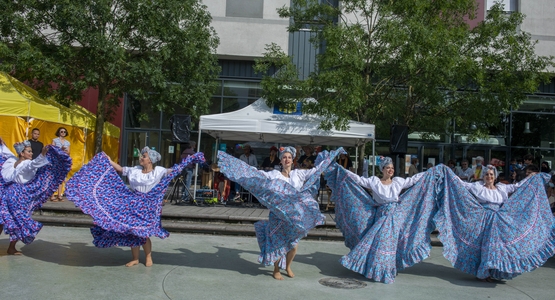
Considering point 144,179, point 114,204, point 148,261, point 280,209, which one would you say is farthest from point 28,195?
point 280,209

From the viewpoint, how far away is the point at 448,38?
36.2 ft

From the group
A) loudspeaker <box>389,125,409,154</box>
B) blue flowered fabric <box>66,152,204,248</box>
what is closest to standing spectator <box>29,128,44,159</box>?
→ blue flowered fabric <box>66,152,204,248</box>

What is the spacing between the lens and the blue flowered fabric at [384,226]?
6.02 meters

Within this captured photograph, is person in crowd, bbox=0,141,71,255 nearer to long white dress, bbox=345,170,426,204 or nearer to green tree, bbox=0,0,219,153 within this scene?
long white dress, bbox=345,170,426,204

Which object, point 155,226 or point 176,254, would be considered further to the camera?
point 176,254

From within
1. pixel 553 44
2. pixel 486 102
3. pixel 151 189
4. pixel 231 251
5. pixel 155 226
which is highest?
pixel 553 44

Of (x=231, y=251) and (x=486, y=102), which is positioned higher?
(x=486, y=102)

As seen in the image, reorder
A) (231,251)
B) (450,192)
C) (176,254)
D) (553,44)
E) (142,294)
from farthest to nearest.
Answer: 1. (553,44)
2. (231,251)
3. (176,254)
4. (450,192)
5. (142,294)

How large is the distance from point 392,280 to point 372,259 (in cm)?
33

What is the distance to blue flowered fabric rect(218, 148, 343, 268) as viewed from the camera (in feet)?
18.9

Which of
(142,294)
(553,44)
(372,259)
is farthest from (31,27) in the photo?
(553,44)

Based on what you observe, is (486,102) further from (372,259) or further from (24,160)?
(24,160)

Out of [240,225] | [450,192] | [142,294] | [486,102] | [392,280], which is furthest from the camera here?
[486,102]

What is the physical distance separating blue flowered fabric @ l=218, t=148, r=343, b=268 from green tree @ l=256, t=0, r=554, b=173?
5135mm
